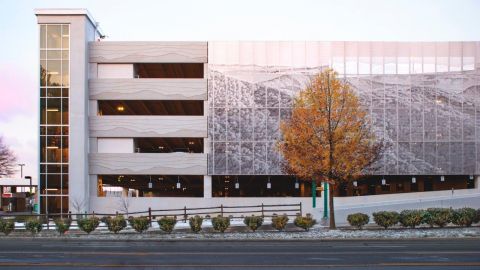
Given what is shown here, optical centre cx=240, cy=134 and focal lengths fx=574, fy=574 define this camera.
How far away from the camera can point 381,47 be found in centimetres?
5112

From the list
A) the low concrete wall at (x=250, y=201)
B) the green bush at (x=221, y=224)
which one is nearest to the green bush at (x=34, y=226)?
the green bush at (x=221, y=224)

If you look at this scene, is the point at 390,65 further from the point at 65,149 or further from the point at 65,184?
the point at 65,184

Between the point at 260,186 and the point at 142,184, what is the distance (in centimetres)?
1316

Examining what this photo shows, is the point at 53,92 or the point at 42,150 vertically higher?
the point at 53,92

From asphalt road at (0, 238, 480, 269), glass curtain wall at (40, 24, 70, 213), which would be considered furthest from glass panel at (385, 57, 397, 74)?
glass curtain wall at (40, 24, 70, 213)

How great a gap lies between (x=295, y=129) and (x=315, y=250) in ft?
35.1

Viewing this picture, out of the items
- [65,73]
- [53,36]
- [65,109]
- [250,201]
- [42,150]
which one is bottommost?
[250,201]

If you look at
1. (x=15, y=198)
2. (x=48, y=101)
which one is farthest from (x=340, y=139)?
(x=15, y=198)

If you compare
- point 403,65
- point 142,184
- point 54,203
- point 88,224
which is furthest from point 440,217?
point 142,184

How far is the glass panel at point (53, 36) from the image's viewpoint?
51312mm

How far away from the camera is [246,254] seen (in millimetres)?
20562

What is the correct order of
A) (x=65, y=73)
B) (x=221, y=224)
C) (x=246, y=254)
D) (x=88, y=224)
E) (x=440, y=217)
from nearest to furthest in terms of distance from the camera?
(x=246, y=254)
(x=221, y=224)
(x=440, y=217)
(x=88, y=224)
(x=65, y=73)

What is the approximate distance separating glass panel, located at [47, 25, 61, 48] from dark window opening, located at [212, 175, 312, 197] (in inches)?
757

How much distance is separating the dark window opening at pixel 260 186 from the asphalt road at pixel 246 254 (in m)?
31.0
